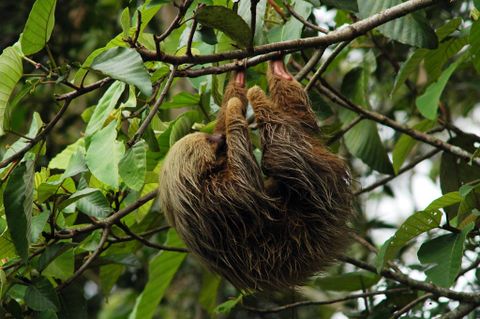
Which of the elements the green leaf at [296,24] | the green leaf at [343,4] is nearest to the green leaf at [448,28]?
the green leaf at [343,4]

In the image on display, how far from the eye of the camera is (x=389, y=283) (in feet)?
17.4

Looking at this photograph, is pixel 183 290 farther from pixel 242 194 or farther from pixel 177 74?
pixel 177 74

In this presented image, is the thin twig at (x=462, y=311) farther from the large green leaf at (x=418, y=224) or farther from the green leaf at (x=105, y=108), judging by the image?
the green leaf at (x=105, y=108)

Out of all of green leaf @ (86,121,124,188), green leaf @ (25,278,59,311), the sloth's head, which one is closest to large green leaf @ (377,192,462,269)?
the sloth's head

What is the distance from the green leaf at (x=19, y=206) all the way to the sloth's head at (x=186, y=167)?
3.06 feet

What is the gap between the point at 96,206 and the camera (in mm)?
4012

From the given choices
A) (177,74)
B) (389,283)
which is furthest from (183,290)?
(177,74)

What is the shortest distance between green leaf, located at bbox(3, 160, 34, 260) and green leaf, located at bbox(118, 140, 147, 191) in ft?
1.36

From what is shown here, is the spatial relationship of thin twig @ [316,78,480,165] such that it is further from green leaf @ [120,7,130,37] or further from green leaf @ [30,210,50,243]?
green leaf @ [30,210,50,243]

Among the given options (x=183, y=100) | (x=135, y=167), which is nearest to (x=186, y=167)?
(x=183, y=100)

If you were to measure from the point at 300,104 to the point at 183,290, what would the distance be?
4.73 metres

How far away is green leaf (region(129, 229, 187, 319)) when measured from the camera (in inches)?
199

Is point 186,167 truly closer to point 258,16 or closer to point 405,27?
point 258,16

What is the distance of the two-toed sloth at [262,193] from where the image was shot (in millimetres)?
4191
